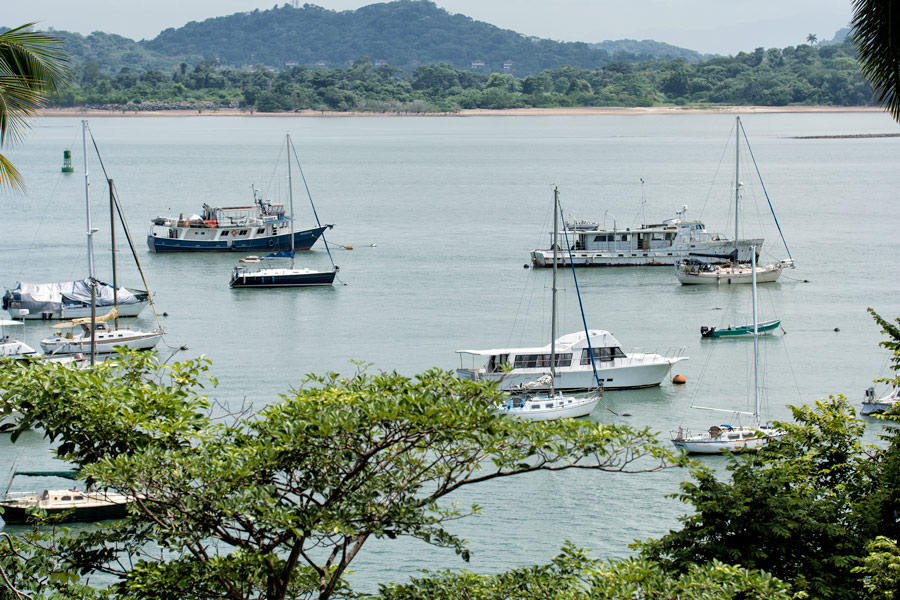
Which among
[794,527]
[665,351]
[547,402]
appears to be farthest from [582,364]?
[794,527]

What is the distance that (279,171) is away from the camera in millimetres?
127938

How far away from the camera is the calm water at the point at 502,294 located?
27609 millimetres

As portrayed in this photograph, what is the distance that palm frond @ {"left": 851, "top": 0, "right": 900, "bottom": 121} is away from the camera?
12.4m

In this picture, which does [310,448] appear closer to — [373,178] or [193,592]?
[193,592]

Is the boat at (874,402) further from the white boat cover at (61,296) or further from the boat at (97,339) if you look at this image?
the white boat cover at (61,296)

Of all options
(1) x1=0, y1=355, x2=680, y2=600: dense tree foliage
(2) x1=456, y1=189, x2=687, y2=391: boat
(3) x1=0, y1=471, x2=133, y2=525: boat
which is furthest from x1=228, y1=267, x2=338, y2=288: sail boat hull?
(1) x1=0, y1=355, x2=680, y2=600: dense tree foliage

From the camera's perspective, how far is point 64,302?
48.6 meters

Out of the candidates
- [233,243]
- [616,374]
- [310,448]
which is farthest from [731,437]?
[233,243]

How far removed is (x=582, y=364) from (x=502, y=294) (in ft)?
59.9

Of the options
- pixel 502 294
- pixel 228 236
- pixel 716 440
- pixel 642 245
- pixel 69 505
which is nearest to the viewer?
pixel 69 505

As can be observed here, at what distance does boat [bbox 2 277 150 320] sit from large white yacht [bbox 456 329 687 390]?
18.9 meters

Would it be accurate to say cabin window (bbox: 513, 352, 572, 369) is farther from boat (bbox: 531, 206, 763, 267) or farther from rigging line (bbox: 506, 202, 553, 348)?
boat (bbox: 531, 206, 763, 267)

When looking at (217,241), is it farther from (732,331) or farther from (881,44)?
(881,44)

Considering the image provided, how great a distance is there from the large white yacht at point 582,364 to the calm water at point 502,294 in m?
0.58
